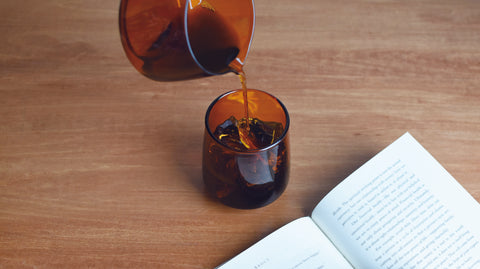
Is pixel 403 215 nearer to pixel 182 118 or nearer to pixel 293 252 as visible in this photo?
pixel 293 252

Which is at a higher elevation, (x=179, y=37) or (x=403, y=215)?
(x=179, y=37)

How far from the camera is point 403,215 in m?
0.62

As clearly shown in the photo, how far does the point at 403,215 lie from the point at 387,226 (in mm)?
27

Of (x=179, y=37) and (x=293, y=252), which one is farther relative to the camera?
(x=293, y=252)

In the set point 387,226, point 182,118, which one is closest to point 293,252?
point 387,226

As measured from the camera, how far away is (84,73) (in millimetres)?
823

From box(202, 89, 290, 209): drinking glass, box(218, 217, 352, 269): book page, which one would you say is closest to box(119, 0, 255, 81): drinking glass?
box(202, 89, 290, 209): drinking glass

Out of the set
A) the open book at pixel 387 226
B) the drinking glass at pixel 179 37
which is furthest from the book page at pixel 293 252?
the drinking glass at pixel 179 37

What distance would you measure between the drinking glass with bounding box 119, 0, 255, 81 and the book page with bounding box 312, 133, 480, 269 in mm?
232

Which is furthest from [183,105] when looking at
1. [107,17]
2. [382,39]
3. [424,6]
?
[424,6]

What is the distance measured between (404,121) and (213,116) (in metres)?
0.33

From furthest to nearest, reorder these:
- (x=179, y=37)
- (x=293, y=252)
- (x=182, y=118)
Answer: (x=182, y=118) → (x=293, y=252) → (x=179, y=37)

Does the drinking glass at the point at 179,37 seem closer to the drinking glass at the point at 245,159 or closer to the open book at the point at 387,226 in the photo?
the drinking glass at the point at 245,159

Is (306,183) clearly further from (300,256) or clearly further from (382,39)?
(382,39)
